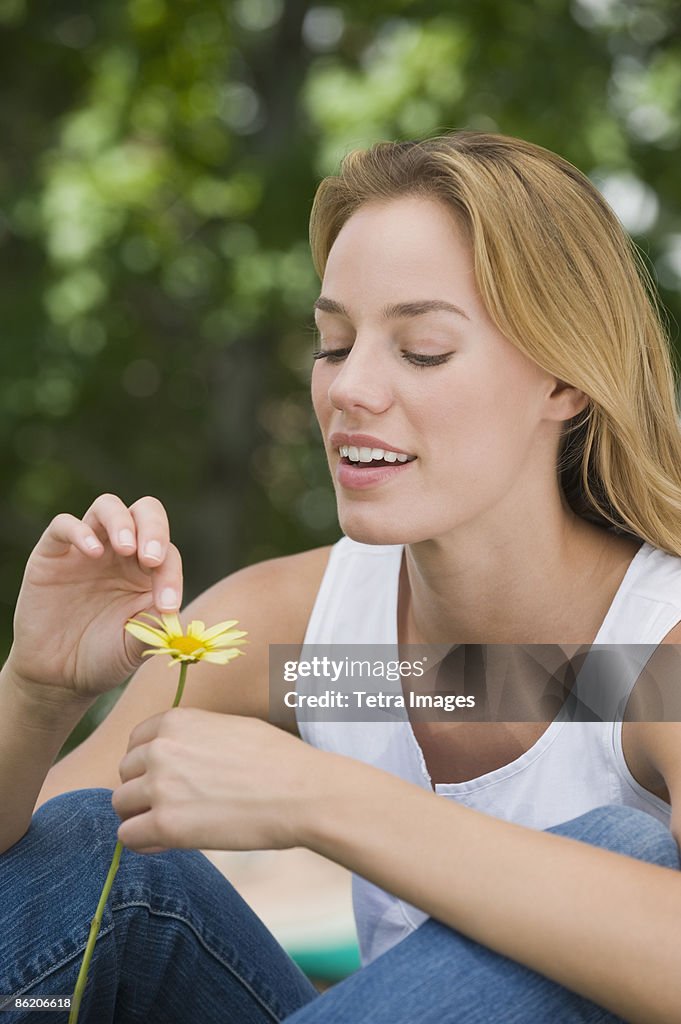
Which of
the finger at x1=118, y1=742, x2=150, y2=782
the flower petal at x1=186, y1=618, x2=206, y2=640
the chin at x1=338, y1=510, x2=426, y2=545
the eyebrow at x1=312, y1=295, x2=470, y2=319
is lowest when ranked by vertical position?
the finger at x1=118, y1=742, x2=150, y2=782

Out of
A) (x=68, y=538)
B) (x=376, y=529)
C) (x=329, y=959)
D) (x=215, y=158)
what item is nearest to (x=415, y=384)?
(x=376, y=529)

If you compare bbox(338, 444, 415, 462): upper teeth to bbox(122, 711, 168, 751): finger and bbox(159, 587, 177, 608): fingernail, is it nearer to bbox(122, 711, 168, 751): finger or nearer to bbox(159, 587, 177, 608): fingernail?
bbox(159, 587, 177, 608): fingernail

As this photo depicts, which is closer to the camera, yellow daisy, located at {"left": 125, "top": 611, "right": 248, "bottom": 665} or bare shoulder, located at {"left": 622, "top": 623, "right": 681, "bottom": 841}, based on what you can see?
yellow daisy, located at {"left": 125, "top": 611, "right": 248, "bottom": 665}

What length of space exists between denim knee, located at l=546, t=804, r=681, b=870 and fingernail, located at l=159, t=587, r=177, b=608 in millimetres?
595

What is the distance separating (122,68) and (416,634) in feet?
19.2

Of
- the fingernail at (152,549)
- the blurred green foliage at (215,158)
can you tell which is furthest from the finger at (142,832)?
the blurred green foliage at (215,158)

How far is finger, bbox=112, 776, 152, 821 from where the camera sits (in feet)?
5.17

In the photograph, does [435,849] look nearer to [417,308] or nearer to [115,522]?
[115,522]

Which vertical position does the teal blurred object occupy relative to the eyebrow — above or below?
below

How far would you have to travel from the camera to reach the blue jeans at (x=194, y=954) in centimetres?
157

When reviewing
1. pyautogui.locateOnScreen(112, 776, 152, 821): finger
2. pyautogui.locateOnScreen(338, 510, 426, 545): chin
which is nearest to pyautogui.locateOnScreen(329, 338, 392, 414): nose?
pyautogui.locateOnScreen(338, 510, 426, 545): chin

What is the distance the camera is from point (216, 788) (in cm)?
156

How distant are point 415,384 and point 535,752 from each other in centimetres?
64

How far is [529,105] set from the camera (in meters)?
6.89
